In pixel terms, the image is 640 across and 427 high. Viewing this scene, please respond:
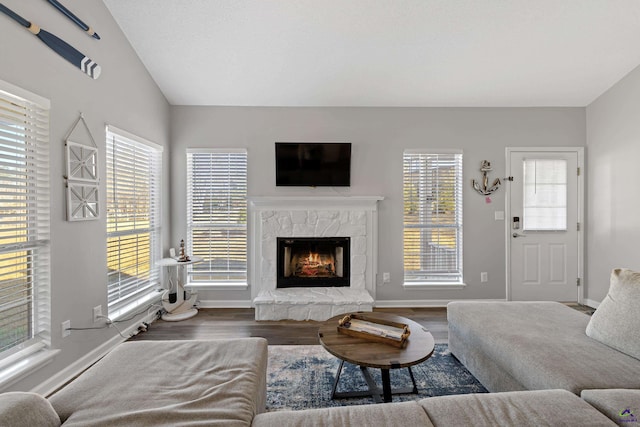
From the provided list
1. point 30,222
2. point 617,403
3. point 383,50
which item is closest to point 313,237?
point 383,50

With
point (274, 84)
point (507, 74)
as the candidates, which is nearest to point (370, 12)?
point (274, 84)

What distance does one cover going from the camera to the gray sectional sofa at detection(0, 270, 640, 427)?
1.11 m

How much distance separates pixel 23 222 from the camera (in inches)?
77.5

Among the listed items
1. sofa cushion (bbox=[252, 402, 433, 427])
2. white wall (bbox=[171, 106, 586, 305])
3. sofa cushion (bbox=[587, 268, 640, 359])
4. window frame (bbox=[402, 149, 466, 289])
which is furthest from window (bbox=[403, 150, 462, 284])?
sofa cushion (bbox=[252, 402, 433, 427])

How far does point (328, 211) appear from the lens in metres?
3.72

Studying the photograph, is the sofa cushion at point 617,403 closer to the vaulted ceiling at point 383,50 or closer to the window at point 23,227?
the vaulted ceiling at point 383,50

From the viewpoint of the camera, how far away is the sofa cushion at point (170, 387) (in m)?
1.12

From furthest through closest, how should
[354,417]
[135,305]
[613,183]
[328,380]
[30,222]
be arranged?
[613,183] < [135,305] < [328,380] < [30,222] < [354,417]

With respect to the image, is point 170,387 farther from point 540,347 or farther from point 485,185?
point 485,185

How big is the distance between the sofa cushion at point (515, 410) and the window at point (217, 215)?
10.1ft

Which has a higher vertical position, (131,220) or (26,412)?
(131,220)

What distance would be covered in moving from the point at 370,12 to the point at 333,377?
3014mm

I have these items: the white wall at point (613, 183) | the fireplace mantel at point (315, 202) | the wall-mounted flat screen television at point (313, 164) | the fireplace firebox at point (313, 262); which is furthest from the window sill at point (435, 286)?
the white wall at point (613, 183)

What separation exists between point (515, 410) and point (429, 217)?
2.89 meters
